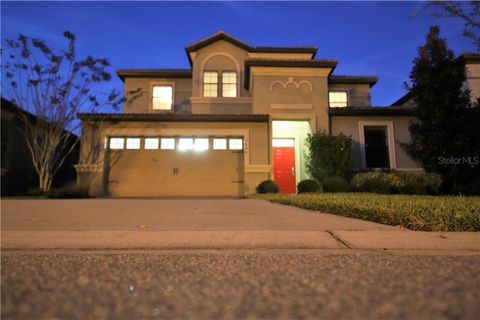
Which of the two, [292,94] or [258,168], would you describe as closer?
[258,168]

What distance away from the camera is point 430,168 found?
33.4 feet

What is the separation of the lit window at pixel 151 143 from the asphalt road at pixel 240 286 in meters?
10.4

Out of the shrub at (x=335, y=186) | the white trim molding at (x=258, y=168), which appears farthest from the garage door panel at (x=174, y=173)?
the shrub at (x=335, y=186)

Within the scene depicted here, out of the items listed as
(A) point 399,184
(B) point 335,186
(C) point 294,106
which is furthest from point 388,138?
(B) point 335,186

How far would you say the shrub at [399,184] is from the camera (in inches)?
345

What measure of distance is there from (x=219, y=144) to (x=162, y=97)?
5.74 metres

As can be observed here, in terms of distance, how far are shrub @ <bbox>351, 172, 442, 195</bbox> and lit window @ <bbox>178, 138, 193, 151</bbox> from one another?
6869mm

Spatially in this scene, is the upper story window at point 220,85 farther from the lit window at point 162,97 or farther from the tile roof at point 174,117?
the tile roof at point 174,117

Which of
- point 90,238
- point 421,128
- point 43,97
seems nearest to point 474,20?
point 90,238

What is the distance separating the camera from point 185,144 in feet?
39.4

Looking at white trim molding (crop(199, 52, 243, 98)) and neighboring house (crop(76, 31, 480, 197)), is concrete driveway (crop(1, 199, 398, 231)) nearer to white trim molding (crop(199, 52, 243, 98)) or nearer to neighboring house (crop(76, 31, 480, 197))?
neighboring house (crop(76, 31, 480, 197))

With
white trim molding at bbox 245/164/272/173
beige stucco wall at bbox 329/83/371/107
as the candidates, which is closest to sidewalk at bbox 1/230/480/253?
white trim molding at bbox 245/164/272/173

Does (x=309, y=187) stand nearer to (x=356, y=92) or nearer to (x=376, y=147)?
(x=376, y=147)

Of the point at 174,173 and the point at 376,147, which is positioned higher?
the point at 376,147
